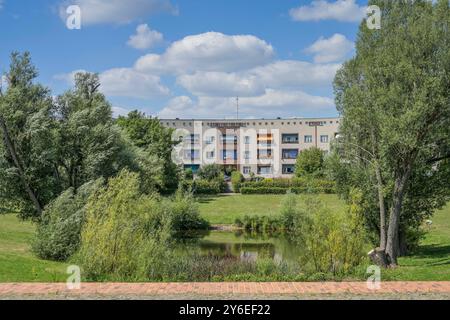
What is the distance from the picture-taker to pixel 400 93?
1560cm

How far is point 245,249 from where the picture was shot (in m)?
30.8

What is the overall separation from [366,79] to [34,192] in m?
14.9

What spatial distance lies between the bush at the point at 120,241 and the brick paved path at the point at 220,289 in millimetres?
1750

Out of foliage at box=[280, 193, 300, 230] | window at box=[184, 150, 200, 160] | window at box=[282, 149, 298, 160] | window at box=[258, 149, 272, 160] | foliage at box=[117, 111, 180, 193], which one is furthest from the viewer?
window at box=[184, 150, 200, 160]

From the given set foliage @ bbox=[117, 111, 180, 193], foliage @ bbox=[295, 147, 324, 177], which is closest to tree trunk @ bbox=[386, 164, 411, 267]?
foliage @ bbox=[117, 111, 180, 193]

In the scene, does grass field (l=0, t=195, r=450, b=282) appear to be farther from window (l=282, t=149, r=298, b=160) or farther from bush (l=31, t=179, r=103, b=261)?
window (l=282, t=149, r=298, b=160)

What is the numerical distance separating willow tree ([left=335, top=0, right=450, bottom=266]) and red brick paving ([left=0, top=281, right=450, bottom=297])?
4.82 metres

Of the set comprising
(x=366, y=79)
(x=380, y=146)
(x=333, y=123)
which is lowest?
(x=380, y=146)

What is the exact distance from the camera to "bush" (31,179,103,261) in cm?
1853

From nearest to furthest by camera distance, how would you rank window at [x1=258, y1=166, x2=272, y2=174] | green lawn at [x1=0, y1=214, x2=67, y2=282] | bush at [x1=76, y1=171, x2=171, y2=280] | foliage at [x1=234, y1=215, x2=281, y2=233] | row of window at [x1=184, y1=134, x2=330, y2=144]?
green lawn at [x1=0, y1=214, x2=67, y2=282] < bush at [x1=76, y1=171, x2=171, y2=280] < foliage at [x1=234, y1=215, x2=281, y2=233] < row of window at [x1=184, y1=134, x2=330, y2=144] < window at [x1=258, y1=166, x2=272, y2=174]

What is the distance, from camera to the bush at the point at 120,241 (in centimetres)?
1333

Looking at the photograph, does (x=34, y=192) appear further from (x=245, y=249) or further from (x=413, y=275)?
(x=413, y=275)

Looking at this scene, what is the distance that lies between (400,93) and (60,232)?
12825 mm
